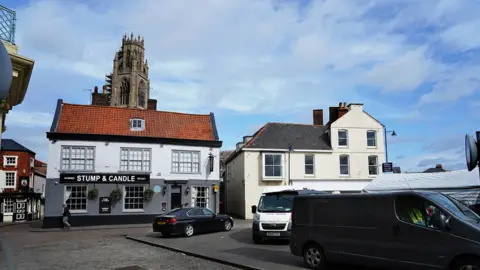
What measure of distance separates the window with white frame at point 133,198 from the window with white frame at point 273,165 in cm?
1056

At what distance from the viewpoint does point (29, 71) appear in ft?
22.3

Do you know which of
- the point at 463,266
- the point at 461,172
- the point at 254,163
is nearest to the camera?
the point at 463,266

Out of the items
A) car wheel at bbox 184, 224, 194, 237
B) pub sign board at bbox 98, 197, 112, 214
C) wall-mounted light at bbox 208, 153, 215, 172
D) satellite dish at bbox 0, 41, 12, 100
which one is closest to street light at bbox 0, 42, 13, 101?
satellite dish at bbox 0, 41, 12, 100

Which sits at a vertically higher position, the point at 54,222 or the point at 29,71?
the point at 29,71

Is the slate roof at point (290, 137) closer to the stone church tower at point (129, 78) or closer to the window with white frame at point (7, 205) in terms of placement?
the window with white frame at point (7, 205)

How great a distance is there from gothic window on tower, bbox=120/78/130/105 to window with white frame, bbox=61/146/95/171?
69.2 meters

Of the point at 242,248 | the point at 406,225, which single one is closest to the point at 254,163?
the point at 242,248

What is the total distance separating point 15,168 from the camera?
44688 millimetres

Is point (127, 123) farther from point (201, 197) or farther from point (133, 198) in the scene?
point (201, 197)

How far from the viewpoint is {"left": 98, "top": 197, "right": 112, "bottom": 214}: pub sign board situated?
2830 centimetres

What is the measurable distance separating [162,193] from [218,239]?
13.1 m

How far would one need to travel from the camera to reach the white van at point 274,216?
595 inches

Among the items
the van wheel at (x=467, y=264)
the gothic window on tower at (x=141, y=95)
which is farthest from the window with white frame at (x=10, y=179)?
the gothic window on tower at (x=141, y=95)

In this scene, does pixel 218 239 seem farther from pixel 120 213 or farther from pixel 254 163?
pixel 254 163
